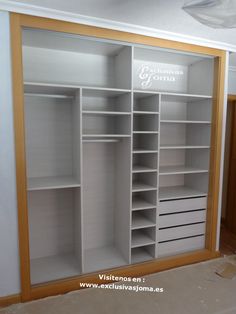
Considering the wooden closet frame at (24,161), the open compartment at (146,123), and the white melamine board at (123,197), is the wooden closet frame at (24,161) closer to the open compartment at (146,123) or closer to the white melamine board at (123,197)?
the white melamine board at (123,197)

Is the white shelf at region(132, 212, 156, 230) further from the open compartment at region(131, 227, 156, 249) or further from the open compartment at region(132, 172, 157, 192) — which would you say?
the open compartment at region(132, 172, 157, 192)

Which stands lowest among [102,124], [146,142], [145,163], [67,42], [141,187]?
[141,187]

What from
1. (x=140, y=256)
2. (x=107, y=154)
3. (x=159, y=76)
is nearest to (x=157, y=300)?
(x=140, y=256)

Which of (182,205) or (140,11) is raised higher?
(140,11)

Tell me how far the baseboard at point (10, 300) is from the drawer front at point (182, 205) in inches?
60.1

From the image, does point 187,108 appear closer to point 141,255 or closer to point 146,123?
point 146,123

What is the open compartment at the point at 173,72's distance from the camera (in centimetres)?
257

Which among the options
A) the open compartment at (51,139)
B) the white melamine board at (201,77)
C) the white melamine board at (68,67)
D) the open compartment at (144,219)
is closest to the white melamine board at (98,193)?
the open compartment at (51,139)

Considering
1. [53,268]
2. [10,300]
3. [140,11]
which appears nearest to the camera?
[140,11]

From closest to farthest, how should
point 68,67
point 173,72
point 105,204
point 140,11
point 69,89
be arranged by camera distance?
point 140,11 < point 69,89 < point 68,67 < point 105,204 < point 173,72

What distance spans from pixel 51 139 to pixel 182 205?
5.22ft

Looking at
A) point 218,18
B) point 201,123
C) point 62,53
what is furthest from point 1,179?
point 201,123

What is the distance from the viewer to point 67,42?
2.12m

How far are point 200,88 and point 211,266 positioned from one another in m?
2.05
